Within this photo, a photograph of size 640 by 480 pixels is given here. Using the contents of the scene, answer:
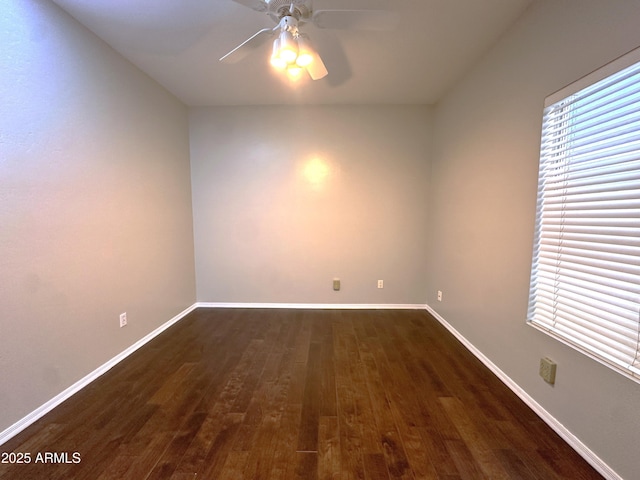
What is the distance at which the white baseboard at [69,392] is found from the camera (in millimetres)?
1444

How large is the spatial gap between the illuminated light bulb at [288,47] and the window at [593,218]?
1.57 meters

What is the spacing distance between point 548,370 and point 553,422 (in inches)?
11.6

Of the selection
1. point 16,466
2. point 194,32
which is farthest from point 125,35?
point 16,466

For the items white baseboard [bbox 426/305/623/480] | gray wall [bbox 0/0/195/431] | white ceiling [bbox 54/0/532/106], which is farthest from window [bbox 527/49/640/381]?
gray wall [bbox 0/0/195/431]

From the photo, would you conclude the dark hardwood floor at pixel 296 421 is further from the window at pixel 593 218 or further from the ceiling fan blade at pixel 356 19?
the ceiling fan blade at pixel 356 19

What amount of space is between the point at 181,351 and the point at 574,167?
10.5 feet

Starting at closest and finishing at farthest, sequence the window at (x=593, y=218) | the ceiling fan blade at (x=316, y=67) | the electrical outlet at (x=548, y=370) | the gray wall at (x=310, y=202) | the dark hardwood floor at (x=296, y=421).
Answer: the window at (x=593, y=218) → the dark hardwood floor at (x=296, y=421) → the electrical outlet at (x=548, y=370) → the ceiling fan blade at (x=316, y=67) → the gray wall at (x=310, y=202)

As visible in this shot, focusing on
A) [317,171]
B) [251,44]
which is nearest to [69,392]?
[251,44]

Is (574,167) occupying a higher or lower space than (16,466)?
higher

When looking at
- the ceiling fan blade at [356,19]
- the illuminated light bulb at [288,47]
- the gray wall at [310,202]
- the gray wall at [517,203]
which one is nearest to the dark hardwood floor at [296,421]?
the gray wall at [517,203]

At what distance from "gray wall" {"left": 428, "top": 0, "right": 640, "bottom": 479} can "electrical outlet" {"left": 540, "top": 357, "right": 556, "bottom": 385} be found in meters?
0.03

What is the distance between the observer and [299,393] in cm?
180

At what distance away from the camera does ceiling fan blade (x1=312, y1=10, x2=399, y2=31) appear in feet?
4.54

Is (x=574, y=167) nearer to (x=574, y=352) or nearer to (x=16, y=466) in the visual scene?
(x=574, y=352)
